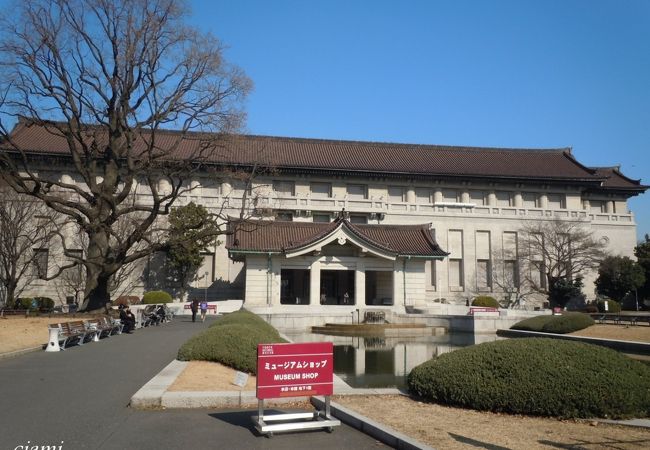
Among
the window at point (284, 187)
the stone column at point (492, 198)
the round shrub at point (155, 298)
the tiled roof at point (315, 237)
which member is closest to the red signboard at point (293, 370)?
the tiled roof at point (315, 237)

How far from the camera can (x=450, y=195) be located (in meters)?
56.9

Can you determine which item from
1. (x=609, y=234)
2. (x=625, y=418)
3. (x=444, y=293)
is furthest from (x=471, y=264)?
(x=625, y=418)

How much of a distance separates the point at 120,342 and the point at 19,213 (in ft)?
82.1

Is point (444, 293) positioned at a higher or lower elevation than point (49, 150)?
lower

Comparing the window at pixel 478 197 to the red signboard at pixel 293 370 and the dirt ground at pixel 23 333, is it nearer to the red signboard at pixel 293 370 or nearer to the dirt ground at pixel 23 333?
the dirt ground at pixel 23 333

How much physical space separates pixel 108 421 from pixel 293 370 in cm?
296

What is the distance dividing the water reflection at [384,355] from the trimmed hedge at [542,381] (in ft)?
11.2

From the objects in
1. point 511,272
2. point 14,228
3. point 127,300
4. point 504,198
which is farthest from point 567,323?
point 14,228

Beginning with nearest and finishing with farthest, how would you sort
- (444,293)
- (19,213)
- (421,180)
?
(19,213) < (444,293) < (421,180)

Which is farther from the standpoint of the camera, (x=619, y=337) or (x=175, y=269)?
(x=175, y=269)

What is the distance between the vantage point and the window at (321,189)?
54844mm

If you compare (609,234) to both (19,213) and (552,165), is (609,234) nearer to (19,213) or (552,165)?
(552,165)

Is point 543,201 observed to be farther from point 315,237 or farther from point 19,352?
point 19,352

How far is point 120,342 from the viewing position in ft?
61.3
